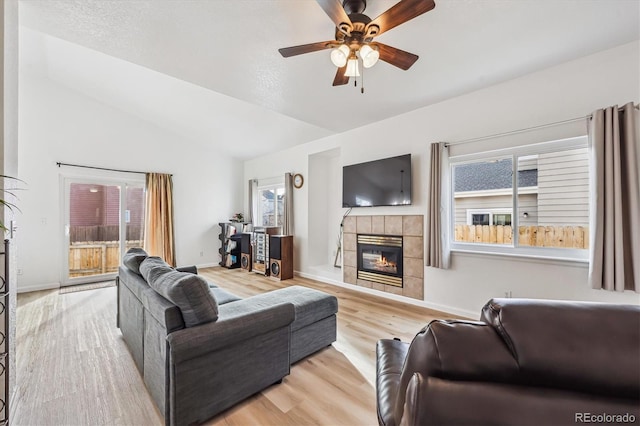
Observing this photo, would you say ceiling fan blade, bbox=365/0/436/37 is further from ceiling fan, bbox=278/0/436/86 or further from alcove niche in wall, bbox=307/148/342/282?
alcove niche in wall, bbox=307/148/342/282

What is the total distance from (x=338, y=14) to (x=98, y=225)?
5729 mm

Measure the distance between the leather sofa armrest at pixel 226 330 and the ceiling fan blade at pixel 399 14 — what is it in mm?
1990

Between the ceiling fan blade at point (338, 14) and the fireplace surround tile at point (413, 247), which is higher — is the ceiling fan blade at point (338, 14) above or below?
above

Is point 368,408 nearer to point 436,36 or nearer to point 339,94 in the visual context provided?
point 436,36

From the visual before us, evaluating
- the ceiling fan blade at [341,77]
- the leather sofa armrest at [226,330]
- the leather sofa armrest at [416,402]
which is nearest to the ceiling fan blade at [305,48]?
the ceiling fan blade at [341,77]

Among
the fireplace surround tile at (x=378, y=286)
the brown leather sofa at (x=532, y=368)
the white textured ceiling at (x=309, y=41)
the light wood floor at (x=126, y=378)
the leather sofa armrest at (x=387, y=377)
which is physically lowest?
the light wood floor at (x=126, y=378)

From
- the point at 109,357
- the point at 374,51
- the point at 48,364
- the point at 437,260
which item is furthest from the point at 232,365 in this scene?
the point at 437,260

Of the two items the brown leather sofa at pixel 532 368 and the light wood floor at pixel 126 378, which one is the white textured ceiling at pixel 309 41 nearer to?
the brown leather sofa at pixel 532 368

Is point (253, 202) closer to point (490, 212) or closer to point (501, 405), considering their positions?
point (490, 212)

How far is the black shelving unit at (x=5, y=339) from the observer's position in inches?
58.2

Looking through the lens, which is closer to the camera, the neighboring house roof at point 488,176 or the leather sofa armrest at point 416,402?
the leather sofa armrest at point 416,402

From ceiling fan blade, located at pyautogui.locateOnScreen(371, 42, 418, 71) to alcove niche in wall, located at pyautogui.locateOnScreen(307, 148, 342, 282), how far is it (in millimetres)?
3068

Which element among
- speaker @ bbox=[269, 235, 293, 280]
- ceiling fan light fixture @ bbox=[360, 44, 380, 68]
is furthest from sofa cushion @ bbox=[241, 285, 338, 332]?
speaker @ bbox=[269, 235, 293, 280]

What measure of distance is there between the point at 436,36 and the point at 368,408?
282 centimetres
